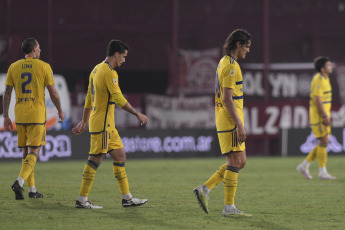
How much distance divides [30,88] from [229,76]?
2927 millimetres

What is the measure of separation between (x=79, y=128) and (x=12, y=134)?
9.12 metres

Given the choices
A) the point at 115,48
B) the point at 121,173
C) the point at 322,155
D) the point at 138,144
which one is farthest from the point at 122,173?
the point at 138,144

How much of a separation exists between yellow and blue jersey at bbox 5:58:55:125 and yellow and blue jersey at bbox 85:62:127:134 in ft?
3.12

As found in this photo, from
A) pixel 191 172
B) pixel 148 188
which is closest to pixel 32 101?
pixel 148 188

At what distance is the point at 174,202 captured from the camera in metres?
9.42

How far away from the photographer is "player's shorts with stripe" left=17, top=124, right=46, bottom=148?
30.6 feet

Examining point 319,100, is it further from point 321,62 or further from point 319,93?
point 321,62

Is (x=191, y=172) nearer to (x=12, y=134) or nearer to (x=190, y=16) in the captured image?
(x=12, y=134)

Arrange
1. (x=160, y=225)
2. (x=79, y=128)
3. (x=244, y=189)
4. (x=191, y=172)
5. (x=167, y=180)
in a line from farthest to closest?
(x=191, y=172) < (x=167, y=180) < (x=244, y=189) < (x=79, y=128) < (x=160, y=225)

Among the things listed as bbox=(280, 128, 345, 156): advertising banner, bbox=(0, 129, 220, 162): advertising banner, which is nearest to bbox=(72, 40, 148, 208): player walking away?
bbox=(0, 129, 220, 162): advertising banner

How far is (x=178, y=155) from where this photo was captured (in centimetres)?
1911

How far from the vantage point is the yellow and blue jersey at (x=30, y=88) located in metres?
A: 9.30

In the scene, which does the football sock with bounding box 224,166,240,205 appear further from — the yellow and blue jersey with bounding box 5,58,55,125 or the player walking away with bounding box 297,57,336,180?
the player walking away with bounding box 297,57,336,180

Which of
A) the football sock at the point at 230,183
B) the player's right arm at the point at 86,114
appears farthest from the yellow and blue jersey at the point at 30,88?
the football sock at the point at 230,183
